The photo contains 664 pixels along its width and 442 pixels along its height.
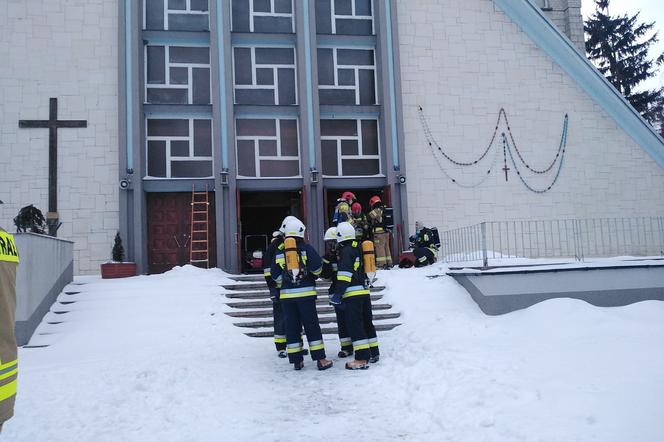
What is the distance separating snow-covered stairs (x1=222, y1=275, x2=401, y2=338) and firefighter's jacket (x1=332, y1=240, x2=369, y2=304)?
7.44ft

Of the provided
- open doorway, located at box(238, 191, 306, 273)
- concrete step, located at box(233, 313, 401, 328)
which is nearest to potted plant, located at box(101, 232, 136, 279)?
open doorway, located at box(238, 191, 306, 273)

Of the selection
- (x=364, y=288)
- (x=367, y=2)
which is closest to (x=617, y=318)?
(x=364, y=288)

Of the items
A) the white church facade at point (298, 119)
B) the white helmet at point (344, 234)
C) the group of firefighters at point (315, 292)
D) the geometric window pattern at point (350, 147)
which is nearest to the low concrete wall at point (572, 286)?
the group of firefighters at point (315, 292)

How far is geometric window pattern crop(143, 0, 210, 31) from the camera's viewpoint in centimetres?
1647

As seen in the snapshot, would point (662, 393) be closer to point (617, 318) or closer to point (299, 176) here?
point (617, 318)

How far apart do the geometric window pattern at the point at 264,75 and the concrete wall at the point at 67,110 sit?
3568 mm

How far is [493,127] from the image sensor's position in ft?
55.9

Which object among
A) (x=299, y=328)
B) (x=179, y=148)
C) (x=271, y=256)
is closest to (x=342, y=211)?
(x=271, y=256)

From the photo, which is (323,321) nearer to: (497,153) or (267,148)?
(267,148)

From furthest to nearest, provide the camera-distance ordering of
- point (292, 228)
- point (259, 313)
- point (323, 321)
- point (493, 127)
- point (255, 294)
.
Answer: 1. point (493, 127)
2. point (255, 294)
3. point (259, 313)
4. point (323, 321)
5. point (292, 228)

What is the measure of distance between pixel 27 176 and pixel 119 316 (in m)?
7.06

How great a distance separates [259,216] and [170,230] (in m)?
4.88

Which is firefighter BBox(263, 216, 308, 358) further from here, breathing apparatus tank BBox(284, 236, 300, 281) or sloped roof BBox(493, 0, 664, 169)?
sloped roof BBox(493, 0, 664, 169)

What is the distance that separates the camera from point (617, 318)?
8.30 metres
